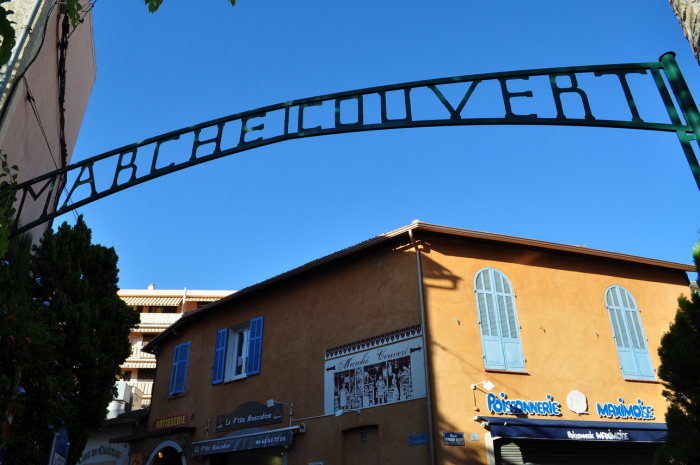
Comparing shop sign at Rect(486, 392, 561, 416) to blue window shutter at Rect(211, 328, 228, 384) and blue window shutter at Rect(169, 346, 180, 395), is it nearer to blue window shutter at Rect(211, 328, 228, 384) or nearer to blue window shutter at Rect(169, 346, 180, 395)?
blue window shutter at Rect(211, 328, 228, 384)

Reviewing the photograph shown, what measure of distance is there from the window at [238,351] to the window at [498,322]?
19.8 ft

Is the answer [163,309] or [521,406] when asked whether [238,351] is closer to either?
[521,406]

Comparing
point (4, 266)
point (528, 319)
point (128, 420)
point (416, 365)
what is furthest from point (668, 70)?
point (128, 420)

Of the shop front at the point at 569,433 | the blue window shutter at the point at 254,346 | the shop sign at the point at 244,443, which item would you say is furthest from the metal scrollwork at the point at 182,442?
the shop front at the point at 569,433

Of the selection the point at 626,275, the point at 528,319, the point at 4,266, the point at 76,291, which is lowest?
the point at 4,266

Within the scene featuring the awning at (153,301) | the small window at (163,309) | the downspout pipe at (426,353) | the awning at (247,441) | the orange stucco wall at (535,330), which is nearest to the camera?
the downspout pipe at (426,353)

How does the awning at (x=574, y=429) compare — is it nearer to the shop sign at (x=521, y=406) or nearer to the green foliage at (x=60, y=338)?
the shop sign at (x=521, y=406)

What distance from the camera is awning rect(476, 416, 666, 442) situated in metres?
11.0

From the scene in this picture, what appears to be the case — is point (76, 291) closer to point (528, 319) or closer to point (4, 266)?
point (4, 266)

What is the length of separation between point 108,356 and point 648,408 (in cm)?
1089

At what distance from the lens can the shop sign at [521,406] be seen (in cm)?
1142

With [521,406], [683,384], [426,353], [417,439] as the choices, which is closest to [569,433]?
[521,406]

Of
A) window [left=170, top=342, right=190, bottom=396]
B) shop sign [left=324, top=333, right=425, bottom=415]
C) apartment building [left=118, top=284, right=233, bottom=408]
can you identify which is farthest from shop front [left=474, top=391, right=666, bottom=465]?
apartment building [left=118, top=284, right=233, bottom=408]

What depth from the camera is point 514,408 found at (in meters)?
11.5
